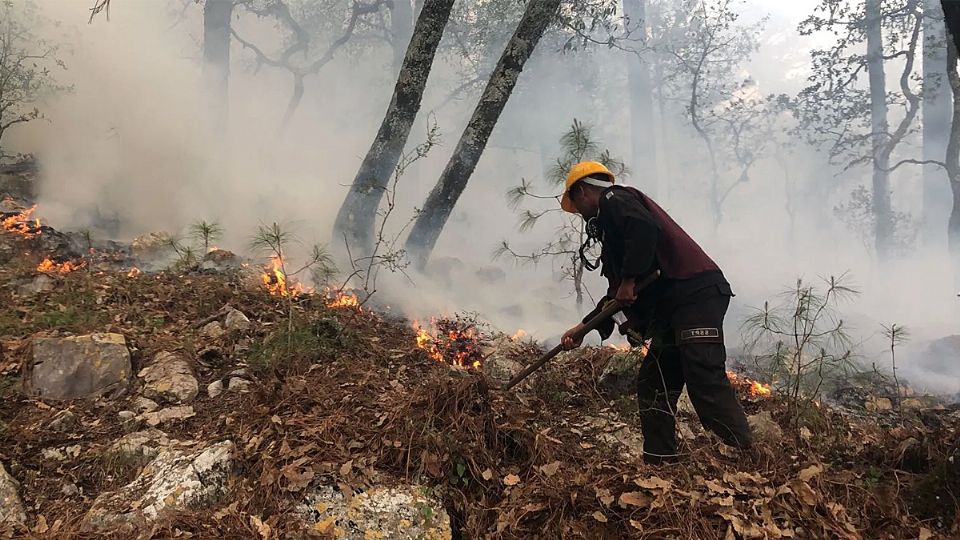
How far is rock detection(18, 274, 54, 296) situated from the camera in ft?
16.0

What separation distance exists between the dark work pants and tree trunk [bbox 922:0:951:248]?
14994 mm

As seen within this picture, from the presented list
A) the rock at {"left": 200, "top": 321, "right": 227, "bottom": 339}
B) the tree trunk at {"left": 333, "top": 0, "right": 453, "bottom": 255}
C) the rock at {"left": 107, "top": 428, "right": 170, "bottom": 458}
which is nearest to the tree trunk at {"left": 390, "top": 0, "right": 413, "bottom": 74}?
the tree trunk at {"left": 333, "top": 0, "right": 453, "bottom": 255}

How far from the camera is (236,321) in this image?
4.52 metres

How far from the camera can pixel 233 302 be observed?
4.99 metres

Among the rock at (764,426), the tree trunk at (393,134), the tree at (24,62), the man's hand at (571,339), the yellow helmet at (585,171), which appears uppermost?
the tree at (24,62)

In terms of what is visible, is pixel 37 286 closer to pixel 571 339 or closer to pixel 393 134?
pixel 393 134

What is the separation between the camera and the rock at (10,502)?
2.45m

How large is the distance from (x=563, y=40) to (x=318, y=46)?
1132 centimetres

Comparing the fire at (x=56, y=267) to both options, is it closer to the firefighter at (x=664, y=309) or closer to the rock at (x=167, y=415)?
the rock at (x=167, y=415)

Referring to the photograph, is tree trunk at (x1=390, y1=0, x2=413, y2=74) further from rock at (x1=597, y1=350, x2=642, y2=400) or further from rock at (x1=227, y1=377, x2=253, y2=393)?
rock at (x1=227, y1=377, x2=253, y2=393)

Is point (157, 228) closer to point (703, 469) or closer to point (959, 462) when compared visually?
point (703, 469)

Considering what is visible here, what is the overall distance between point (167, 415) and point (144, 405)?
0.69 ft

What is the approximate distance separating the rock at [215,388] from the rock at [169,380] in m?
0.08

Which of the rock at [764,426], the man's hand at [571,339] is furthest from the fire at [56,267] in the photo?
the rock at [764,426]
